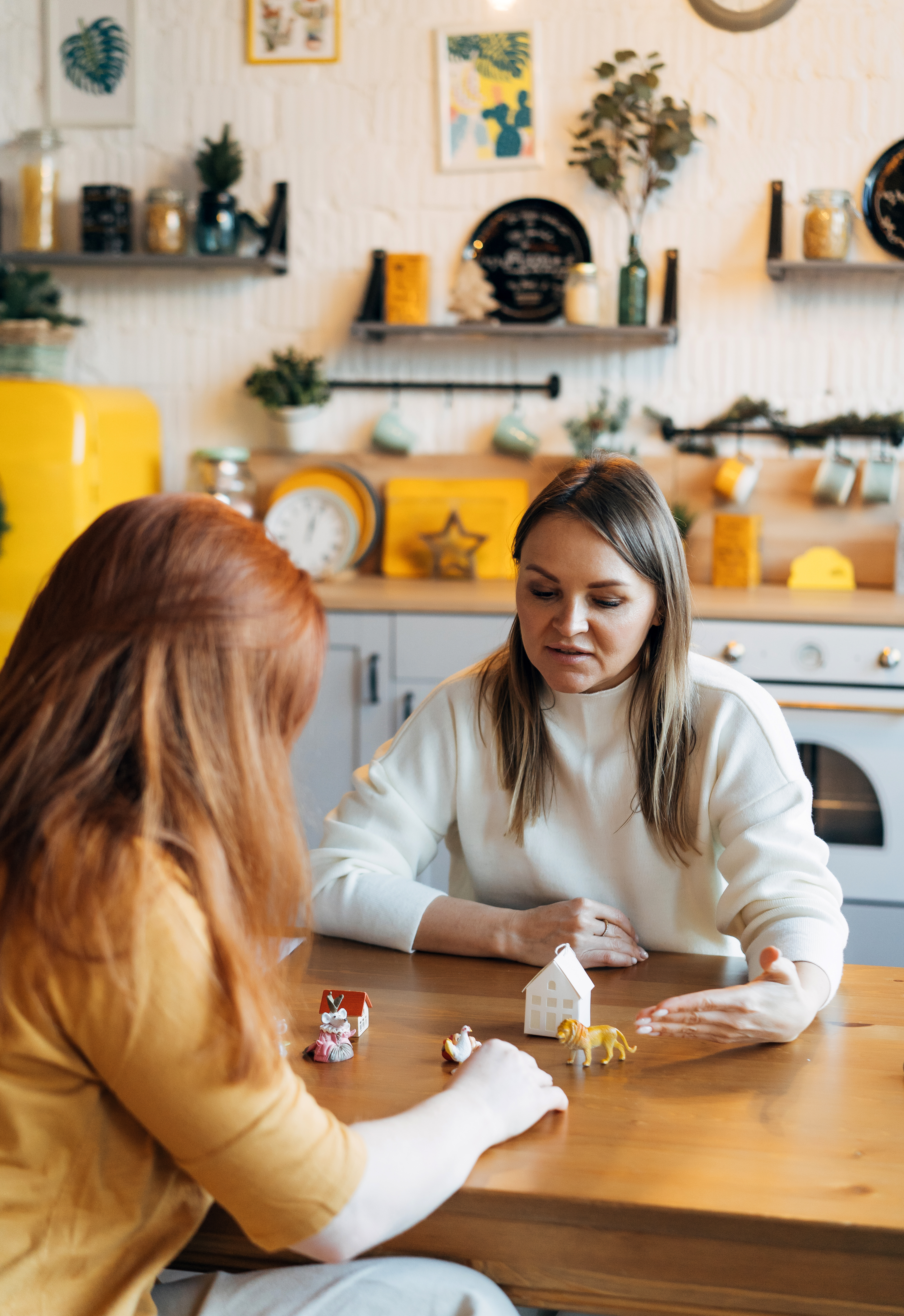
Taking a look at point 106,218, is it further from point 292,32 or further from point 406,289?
point 406,289

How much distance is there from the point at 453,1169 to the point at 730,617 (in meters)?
2.09

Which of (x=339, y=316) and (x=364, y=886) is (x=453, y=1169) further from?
(x=339, y=316)

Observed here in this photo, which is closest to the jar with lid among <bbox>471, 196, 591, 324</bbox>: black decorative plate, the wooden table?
<bbox>471, 196, 591, 324</bbox>: black decorative plate

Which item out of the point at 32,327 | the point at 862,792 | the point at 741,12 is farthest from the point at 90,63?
the point at 862,792

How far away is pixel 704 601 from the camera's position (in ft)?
9.85

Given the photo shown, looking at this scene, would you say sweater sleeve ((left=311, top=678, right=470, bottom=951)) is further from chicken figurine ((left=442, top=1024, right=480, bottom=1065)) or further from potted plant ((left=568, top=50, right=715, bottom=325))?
potted plant ((left=568, top=50, right=715, bottom=325))

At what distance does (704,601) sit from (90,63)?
233 centimetres

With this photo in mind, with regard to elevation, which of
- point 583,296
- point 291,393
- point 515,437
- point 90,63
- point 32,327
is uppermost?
point 90,63

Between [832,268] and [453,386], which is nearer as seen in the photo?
Answer: [832,268]

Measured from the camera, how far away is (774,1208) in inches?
32.5

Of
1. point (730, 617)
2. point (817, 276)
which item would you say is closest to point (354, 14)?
point (817, 276)

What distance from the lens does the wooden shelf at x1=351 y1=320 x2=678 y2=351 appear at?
3.23 m

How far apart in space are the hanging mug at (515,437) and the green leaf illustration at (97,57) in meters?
1.47

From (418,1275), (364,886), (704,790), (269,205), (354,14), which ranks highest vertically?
(354,14)
